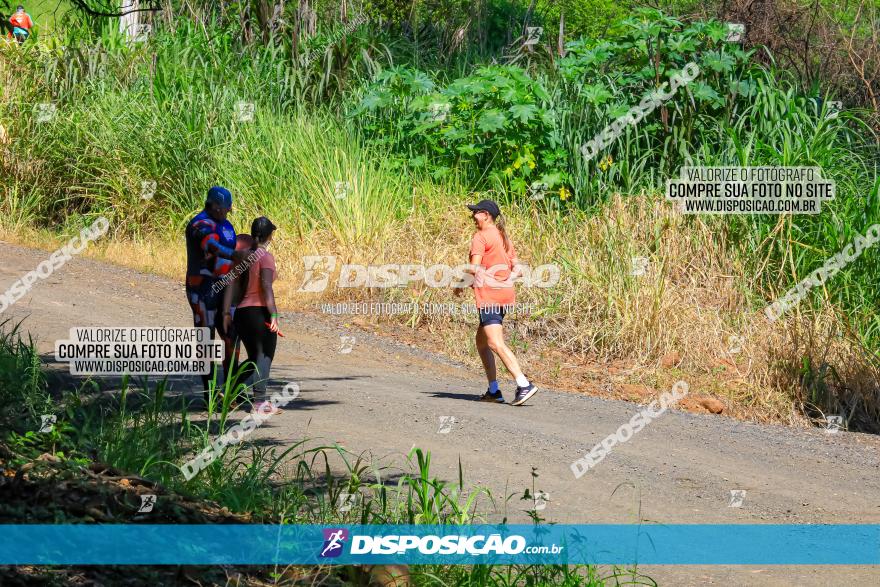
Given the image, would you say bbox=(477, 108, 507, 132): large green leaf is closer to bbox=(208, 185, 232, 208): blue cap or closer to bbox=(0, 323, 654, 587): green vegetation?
bbox=(208, 185, 232, 208): blue cap

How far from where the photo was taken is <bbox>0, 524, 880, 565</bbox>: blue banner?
15.2 ft

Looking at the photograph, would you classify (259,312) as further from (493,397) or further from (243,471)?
(493,397)

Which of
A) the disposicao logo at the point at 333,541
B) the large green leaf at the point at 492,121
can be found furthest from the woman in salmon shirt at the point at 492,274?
the large green leaf at the point at 492,121

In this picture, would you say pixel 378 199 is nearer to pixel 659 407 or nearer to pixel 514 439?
pixel 659 407

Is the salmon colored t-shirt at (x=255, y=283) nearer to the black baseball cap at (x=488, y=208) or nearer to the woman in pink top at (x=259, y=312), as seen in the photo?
the woman in pink top at (x=259, y=312)

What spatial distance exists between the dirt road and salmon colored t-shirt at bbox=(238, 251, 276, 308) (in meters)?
0.88

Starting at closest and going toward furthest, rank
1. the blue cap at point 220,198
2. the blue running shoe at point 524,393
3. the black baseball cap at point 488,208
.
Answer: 1. the blue cap at point 220,198
2. the black baseball cap at point 488,208
3. the blue running shoe at point 524,393

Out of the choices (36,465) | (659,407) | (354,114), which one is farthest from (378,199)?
(36,465)

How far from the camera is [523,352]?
12.4m

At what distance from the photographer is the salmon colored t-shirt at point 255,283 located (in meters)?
7.88

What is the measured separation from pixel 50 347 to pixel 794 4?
12.7 meters

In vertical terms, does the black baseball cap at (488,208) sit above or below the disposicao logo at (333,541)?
above

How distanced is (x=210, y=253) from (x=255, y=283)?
0.39 m

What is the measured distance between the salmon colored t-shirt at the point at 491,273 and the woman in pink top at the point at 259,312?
77.2 inches
